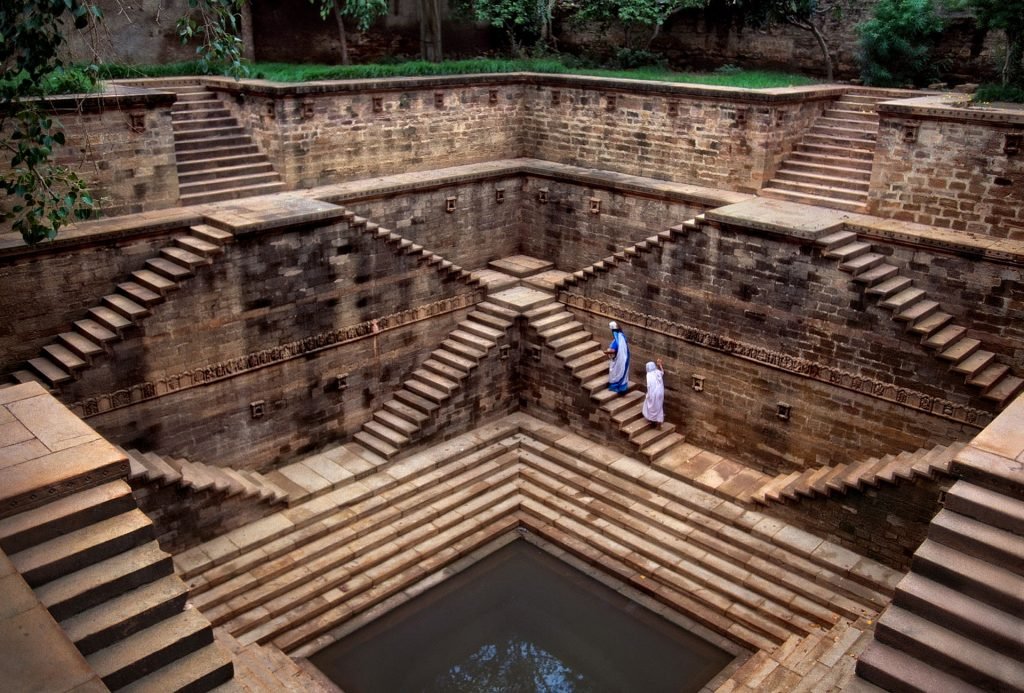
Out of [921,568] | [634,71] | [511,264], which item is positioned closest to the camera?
[921,568]

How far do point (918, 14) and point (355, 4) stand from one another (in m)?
11.5

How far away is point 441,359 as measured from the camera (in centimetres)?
1653

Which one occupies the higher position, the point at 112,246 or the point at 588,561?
the point at 112,246

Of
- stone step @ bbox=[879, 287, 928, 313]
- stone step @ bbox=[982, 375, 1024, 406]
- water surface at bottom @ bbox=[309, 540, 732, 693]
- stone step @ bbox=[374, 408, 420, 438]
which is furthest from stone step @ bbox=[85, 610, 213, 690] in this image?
stone step @ bbox=[982, 375, 1024, 406]

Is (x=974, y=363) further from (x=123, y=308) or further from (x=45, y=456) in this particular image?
(x=123, y=308)

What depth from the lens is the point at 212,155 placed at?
1619 centimetres

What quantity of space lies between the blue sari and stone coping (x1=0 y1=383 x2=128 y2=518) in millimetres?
9641

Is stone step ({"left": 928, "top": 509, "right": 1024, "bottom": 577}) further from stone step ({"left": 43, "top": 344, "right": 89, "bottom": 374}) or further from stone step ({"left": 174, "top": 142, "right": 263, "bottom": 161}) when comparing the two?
stone step ({"left": 174, "top": 142, "right": 263, "bottom": 161})

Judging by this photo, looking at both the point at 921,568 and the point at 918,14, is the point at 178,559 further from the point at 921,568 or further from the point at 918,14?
the point at 918,14

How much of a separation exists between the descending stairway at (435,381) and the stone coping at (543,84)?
4929mm

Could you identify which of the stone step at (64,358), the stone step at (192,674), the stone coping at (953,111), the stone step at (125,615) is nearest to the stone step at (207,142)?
the stone step at (64,358)

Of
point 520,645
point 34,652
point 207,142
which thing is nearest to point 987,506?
point 520,645

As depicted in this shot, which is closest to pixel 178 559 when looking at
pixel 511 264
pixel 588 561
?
pixel 588 561

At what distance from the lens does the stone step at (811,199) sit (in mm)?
15219
